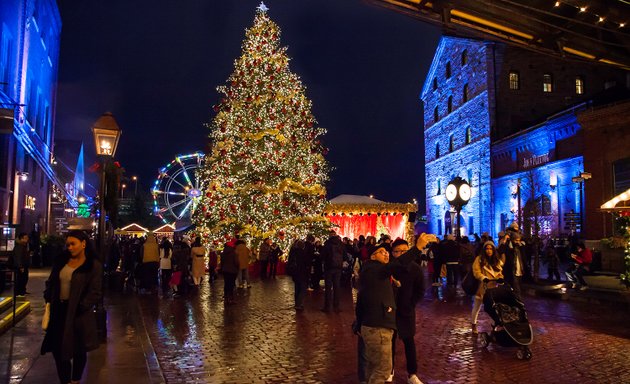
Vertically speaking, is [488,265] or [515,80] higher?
[515,80]

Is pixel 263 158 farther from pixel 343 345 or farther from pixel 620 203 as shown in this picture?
pixel 343 345

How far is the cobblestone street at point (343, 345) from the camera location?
6832mm

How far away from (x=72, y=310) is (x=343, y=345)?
4455 millimetres

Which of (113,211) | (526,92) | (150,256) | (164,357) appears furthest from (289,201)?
(526,92)

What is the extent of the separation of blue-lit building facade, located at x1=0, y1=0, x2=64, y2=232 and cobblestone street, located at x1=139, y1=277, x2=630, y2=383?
13.6 meters

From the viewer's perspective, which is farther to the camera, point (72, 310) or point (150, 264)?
point (150, 264)

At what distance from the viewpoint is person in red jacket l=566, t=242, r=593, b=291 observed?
1548 centimetres

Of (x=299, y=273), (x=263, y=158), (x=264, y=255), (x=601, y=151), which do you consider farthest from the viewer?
(x=601, y=151)

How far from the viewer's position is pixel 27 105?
32.3 meters

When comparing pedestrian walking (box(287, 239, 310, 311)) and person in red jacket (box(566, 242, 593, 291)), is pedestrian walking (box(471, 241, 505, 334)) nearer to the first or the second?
pedestrian walking (box(287, 239, 310, 311))

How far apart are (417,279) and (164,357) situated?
12.8ft

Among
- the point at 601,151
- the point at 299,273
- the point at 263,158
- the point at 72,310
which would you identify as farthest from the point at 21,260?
the point at 601,151

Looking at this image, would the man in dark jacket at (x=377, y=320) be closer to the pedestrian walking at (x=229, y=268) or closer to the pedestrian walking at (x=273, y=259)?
the pedestrian walking at (x=229, y=268)

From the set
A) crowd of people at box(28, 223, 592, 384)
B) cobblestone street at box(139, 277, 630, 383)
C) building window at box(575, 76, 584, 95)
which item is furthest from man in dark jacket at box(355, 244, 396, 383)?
building window at box(575, 76, 584, 95)
